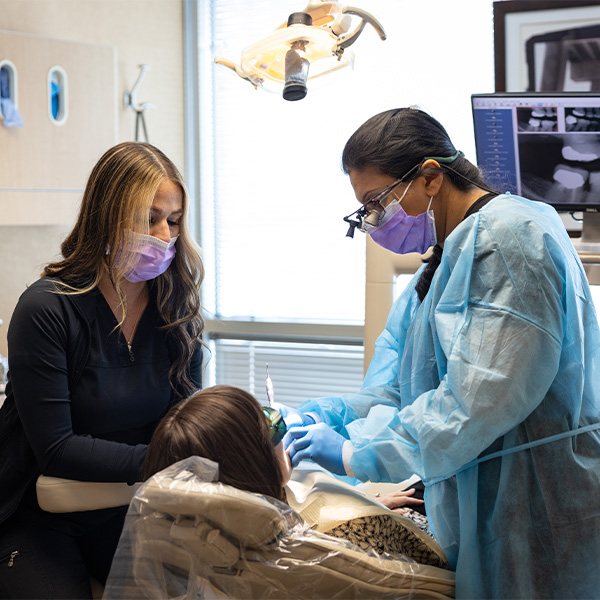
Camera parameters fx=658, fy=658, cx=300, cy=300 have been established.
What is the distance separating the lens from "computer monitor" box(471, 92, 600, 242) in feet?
6.00

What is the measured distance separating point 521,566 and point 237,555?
0.48 metres

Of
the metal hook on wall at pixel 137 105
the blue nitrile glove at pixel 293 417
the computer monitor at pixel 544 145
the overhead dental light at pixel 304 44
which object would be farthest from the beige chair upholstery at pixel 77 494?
the metal hook on wall at pixel 137 105

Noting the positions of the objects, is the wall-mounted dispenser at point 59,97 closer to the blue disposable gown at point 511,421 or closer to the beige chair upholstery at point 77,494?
the beige chair upholstery at point 77,494

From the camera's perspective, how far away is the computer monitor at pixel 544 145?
6.00 feet

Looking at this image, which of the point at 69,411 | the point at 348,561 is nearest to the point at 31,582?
the point at 69,411

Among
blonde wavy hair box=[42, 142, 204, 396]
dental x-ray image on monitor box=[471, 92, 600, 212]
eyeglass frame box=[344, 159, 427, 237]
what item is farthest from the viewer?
dental x-ray image on monitor box=[471, 92, 600, 212]

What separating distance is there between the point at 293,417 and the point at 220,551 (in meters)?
0.46

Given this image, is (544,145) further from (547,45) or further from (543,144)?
(547,45)

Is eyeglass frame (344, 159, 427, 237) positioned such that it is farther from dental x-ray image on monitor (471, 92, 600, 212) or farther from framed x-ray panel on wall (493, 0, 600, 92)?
framed x-ray panel on wall (493, 0, 600, 92)

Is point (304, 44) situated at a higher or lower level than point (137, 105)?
lower

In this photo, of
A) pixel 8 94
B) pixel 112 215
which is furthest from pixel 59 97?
pixel 112 215

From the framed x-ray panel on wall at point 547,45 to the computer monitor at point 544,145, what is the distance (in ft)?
2.62

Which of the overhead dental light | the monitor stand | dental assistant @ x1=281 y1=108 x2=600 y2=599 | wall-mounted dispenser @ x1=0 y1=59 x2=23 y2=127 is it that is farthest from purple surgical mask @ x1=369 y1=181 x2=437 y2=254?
wall-mounted dispenser @ x1=0 y1=59 x2=23 y2=127

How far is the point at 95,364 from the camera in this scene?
1436 millimetres
